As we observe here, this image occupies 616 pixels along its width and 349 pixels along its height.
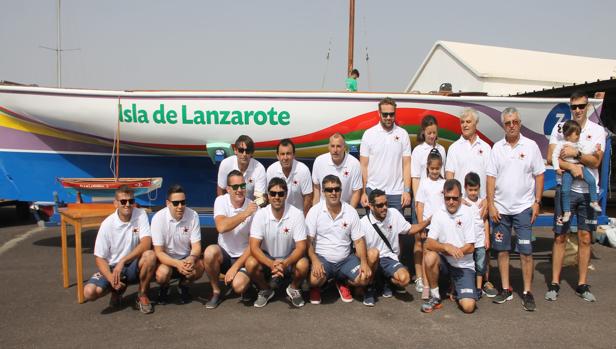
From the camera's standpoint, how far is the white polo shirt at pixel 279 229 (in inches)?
144

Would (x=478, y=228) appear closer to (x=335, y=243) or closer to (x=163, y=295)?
(x=335, y=243)

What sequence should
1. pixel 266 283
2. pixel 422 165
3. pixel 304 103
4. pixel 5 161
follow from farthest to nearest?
pixel 5 161 < pixel 304 103 < pixel 422 165 < pixel 266 283

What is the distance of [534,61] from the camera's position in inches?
693

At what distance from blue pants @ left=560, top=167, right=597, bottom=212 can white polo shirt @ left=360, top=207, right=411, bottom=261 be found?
131 cm

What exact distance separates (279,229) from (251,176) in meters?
0.79

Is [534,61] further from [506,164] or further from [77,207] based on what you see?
[77,207]

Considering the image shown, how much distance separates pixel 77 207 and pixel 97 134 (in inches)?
42.4

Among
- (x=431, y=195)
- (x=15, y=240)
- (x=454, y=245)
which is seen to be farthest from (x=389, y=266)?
(x=15, y=240)

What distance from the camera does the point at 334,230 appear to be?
374 cm

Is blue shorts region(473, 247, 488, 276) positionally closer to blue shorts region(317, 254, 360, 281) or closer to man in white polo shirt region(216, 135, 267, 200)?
blue shorts region(317, 254, 360, 281)

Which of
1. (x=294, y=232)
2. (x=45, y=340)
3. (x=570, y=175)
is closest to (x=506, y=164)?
(x=570, y=175)

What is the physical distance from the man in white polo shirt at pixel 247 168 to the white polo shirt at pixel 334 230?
2.09ft

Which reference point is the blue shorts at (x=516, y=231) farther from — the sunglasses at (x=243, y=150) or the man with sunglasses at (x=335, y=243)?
the sunglasses at (x=243, y=150)

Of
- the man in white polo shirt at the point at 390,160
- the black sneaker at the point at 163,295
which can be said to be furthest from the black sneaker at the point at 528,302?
the black sneaker at the point at 163,295
